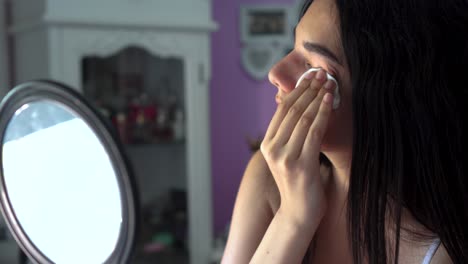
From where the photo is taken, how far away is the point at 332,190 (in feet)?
2.67

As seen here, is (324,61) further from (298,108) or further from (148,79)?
(148,79)

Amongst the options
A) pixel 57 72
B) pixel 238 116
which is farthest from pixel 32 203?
pixel 238 116

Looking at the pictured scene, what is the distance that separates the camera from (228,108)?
2707mm

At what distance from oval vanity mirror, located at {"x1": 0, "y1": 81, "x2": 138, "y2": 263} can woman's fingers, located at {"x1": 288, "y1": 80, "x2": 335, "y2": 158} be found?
0.28 m

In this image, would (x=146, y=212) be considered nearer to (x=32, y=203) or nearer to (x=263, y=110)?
(x=263, y=110)

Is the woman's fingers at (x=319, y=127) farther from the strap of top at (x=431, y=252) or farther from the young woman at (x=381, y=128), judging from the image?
the strap of top at (x=431, y=252)

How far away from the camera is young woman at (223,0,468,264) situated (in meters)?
0.64

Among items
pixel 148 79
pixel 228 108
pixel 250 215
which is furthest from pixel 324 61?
pixel 228 108

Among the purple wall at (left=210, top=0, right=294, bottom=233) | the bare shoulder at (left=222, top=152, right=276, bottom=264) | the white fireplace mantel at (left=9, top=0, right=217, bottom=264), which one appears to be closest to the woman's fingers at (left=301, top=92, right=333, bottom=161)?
the bare shoulder at (left=222, top=152, right=276, bottom=264)

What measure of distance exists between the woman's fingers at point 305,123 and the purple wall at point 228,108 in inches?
78.1

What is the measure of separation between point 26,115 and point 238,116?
2255 mm

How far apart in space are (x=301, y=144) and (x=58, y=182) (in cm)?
31

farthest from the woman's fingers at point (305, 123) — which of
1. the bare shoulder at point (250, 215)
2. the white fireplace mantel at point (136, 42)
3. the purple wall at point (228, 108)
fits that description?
the purple wall at point (228, 108)

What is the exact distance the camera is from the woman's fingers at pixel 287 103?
69cm
